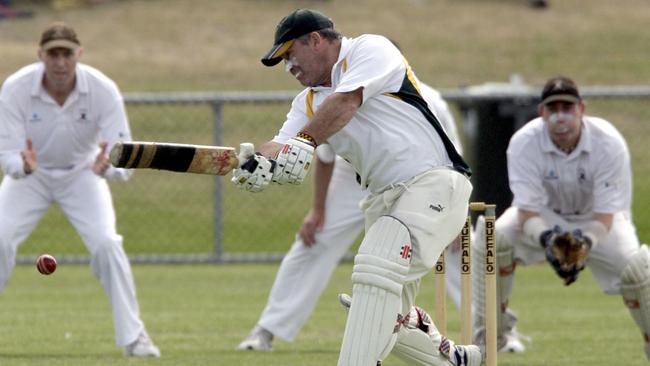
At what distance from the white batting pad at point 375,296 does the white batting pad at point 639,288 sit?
2.54 meters

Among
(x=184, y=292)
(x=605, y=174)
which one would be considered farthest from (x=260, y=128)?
(x=605, y=174)

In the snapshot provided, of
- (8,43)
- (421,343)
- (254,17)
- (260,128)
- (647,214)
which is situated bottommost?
(421,343)

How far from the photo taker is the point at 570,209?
955 cm

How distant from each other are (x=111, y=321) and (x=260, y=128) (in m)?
9.35

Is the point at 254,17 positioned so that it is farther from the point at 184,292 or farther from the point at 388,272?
the point at 388,272

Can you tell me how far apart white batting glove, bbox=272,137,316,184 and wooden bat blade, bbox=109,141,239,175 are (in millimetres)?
191

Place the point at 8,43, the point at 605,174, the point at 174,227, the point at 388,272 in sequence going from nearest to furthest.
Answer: the point at 388,272
the point at 605,174
the point at 174,227
the point at 8,43

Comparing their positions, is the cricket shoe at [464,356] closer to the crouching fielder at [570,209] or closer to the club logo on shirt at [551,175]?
the crouching fielder at [570,209]

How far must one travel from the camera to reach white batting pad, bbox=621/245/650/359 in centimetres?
880

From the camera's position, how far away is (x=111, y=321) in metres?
11.0

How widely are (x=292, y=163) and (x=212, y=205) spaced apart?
10804mm

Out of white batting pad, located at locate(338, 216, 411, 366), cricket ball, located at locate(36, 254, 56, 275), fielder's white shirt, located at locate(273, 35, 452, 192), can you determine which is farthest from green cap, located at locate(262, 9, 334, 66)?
cricket ball, located at locate(36, 254, 56, 275)

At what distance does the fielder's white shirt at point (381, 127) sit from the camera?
6840mm

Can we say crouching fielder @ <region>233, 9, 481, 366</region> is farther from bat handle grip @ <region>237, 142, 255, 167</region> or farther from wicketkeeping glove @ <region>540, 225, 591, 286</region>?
wicketkeeping glove @ <region>540, 225, 591, 286</region>
